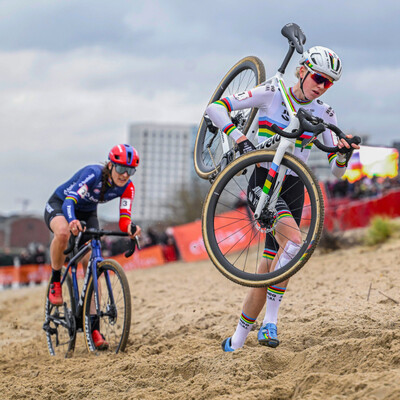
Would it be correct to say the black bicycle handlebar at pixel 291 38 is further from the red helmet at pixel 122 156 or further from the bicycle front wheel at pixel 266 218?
the red helmet at pixel 122 156

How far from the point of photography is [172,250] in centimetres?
2323

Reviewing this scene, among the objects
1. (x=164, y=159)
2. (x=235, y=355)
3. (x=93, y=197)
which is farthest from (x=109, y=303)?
(x=164, y=159)

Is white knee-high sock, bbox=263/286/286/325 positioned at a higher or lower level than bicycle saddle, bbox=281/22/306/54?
lower

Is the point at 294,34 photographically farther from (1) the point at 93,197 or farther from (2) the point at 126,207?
(1) the point at 93,197

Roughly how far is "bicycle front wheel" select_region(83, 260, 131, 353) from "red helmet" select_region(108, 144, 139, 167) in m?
1.07

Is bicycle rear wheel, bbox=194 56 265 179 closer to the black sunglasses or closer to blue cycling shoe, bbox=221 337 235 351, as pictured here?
the black sunglasses

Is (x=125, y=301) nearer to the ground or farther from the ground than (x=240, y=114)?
nearer to the ground

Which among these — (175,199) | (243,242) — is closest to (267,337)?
(243,242)

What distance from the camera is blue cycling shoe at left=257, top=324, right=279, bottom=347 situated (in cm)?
522

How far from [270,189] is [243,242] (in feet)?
51.5

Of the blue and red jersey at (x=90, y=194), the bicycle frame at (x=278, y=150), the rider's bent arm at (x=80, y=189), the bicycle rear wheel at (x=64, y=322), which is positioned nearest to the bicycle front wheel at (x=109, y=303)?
the bicycle rear wheel at (x=64, y=322)

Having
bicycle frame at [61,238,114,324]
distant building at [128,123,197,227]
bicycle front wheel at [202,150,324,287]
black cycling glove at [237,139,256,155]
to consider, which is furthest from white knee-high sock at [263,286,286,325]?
distant building at [128,123,197,227]

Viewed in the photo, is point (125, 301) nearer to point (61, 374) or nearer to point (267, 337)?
point (61, 374)

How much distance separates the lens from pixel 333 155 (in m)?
5.40
